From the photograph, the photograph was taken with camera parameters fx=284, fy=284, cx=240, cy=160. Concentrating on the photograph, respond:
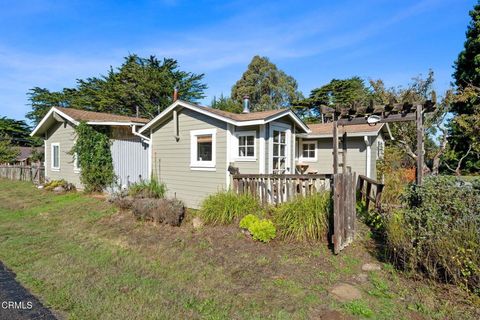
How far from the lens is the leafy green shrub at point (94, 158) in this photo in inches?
493

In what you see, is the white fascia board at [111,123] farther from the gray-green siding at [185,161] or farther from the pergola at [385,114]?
the pergola at [385,114]

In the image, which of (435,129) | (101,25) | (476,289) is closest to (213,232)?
(476,289)

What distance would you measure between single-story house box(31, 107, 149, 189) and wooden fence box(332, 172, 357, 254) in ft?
27.5

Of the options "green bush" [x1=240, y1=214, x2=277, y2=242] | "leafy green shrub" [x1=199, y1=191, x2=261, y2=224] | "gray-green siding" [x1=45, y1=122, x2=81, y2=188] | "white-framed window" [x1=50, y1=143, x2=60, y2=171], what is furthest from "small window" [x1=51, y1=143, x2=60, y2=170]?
"green bush" [x1=240, y1=214, x2=277, y2=242]

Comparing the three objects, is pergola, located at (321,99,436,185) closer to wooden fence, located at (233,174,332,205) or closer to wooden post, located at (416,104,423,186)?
wooden post, located at (416,104,423,186)

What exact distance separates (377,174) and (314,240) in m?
10.4

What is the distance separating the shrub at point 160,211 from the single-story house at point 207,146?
6.08ft

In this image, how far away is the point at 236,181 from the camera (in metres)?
8.01

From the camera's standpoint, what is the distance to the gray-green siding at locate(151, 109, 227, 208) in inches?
356

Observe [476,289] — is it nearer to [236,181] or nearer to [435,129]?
[236,181]

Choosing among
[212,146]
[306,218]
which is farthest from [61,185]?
[306,218]

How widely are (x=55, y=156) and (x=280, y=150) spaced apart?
13072 millimetres

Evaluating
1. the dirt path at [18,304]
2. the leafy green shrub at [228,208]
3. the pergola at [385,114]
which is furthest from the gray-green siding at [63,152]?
the pergola at [385,114]

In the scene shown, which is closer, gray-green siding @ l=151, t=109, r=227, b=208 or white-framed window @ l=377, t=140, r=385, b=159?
gray-green siding @ l=151, t=109, r=227, b=208
